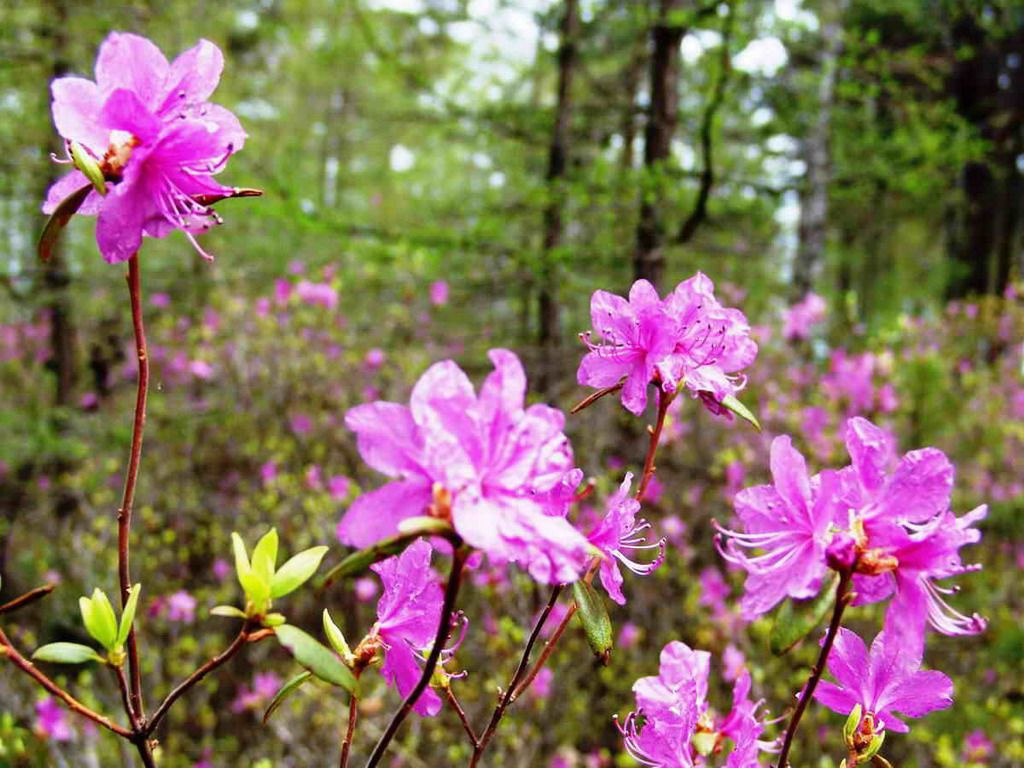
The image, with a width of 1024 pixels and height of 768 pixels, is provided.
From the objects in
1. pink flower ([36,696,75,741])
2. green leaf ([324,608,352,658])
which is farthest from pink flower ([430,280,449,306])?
green leaf ([324,608,352,658])

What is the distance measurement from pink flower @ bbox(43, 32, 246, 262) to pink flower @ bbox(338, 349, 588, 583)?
12.3 inches

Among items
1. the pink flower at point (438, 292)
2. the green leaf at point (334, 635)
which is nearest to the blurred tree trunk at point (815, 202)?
the pink flower at point (438, 292)

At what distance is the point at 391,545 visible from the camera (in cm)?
54

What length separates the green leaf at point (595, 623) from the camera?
78 cm

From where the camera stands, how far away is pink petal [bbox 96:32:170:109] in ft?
2.47

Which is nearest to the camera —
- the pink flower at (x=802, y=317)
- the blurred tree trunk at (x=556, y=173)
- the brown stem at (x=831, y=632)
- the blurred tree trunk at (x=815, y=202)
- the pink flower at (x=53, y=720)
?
the brown stem at (x=831, y=632)

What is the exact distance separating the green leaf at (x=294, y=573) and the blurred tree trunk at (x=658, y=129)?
320 centimetres

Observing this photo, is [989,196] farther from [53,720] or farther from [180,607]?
[53,720]

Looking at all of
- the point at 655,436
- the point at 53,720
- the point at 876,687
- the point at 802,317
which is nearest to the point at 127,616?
the point at 655,436

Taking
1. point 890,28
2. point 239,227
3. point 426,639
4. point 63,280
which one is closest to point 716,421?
point 239,227

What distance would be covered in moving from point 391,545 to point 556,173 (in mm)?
4332

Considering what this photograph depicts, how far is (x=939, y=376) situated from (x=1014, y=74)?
987 cm

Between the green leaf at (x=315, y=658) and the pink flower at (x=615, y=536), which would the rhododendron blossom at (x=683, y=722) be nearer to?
the pink flower at (x=615, y=536)

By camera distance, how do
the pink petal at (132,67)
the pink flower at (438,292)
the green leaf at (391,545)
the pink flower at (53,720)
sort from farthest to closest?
1. the pink flower at (438,292)
2. the pink flower at (53,720)
3. the pink petal at (132,67)
4. the green leaf at (391,545)
